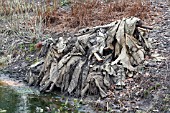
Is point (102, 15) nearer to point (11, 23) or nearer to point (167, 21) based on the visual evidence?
point (167, 21)

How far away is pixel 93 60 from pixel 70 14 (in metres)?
3.10

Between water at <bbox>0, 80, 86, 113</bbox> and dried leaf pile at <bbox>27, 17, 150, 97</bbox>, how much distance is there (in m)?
0.23

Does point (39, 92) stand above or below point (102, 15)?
below

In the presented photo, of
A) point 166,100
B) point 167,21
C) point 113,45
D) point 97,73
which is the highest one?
point 167,21

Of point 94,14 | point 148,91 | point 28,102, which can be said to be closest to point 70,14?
point 94,14

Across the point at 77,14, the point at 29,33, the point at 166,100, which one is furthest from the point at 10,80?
the point at 166,100

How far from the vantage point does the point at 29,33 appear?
901 cm

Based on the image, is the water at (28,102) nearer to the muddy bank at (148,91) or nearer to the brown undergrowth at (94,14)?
the muddy bank at (148,91)

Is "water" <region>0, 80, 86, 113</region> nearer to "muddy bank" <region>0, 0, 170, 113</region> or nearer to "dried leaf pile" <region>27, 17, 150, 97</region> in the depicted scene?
"dried leaf pile" <region>27, 17, 150, 97</region>

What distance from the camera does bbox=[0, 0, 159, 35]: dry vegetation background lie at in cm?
893

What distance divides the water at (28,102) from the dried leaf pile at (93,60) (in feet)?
0.74

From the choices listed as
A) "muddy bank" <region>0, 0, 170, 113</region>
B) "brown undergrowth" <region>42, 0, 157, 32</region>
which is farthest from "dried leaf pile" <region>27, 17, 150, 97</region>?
"brown undergrowth" <region>42, 0, 157, 32</region>

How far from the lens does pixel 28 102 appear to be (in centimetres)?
637

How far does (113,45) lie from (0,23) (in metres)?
4.13
